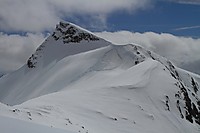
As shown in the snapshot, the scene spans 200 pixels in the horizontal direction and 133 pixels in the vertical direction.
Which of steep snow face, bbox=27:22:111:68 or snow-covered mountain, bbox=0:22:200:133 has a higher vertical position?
steep snow face, bbox=27:22:111:68

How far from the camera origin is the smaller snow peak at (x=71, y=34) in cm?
9188

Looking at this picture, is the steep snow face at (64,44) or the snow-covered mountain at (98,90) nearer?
the snow-covered mountain at (98,90)

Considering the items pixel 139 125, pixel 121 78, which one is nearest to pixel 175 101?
pixel 121 78

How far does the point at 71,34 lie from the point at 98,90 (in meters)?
56.0

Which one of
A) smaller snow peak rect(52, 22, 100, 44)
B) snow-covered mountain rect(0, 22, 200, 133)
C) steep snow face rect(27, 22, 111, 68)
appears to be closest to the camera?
snow-covered mountain rect(0, 22, 200, 133)

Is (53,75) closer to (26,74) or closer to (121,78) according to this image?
(26,74)

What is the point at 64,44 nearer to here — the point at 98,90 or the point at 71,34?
the point at 71,34

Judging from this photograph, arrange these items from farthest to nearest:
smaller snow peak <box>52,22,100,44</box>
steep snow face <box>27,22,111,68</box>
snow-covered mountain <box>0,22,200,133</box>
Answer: smaller snow peak <box>52,22,100,44</box> < steep snow face <box>27,22,111,68</box> < snow-covered mountain <box>0,22,200,133</box>

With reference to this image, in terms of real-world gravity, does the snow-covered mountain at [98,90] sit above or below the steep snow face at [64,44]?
below

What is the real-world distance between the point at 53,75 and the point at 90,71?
49.5 ft

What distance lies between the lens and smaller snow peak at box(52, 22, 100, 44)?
9188cm

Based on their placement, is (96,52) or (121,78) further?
(96,52)

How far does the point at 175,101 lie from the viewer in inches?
1811

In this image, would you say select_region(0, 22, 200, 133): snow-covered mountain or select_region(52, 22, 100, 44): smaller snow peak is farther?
select_region(52, 22, 100, 44): smaller snow peak
